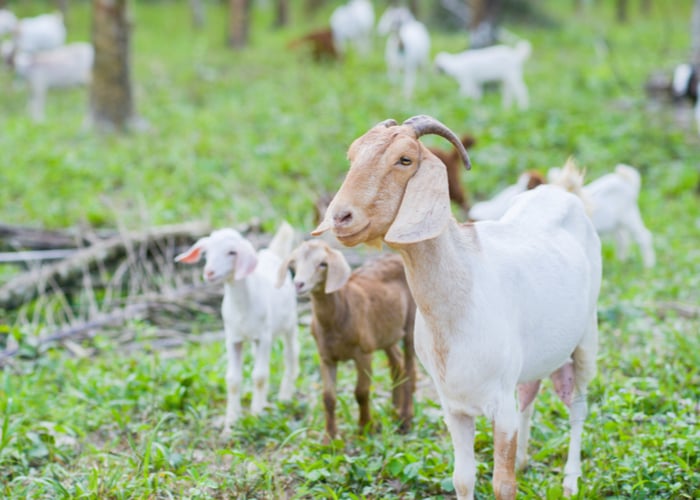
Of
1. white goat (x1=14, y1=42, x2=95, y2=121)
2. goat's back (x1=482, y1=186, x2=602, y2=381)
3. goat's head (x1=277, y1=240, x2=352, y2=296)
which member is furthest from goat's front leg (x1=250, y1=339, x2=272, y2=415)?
white goat (x1=14, y1=42, x2=95, y2=121)

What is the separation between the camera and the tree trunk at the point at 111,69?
12.0 metres

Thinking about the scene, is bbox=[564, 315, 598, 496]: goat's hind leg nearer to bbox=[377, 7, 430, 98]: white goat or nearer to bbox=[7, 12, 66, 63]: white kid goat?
bbox=[377, 7, 430, 98]: white goat

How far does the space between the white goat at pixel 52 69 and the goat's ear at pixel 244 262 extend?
410 inches

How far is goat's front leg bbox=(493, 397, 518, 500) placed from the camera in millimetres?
3363

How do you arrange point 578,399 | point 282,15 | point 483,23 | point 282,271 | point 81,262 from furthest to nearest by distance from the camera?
1. point 282,15
2. point 483,23
3. point 81,262
4. point 282,271
5. point 578,399

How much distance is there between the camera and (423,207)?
296 centimetres

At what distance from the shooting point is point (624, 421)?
4.64 metres

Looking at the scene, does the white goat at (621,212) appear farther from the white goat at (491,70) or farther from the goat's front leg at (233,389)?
the white goat at (491,70)

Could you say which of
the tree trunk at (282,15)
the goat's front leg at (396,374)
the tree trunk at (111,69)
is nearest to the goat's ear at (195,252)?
the goat's front leg at (396,374)

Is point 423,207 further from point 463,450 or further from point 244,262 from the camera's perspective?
Result: point 244,262

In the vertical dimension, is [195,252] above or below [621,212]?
above

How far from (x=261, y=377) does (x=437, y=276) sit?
2.14 meters

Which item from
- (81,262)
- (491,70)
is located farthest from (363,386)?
(491,70)

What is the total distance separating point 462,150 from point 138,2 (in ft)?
85.6
